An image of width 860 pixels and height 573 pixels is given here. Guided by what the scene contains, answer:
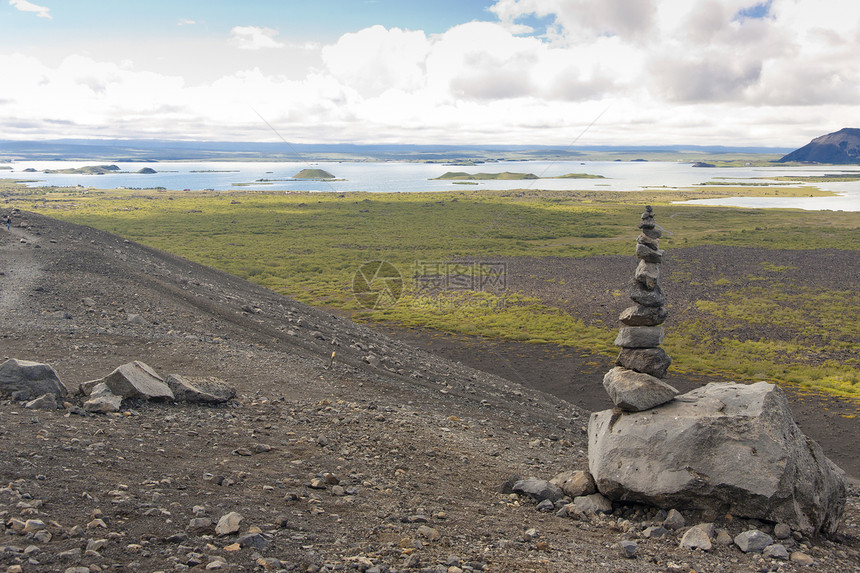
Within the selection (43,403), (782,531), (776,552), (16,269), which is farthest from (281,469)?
(16,269)

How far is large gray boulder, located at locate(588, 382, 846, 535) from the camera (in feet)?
37.6

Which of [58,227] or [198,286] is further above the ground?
[58,227]

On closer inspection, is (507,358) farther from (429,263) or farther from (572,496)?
(429,263)

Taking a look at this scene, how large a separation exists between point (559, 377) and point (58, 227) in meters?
32.4

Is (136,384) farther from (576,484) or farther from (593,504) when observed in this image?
(593,504)

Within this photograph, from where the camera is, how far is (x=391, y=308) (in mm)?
48656

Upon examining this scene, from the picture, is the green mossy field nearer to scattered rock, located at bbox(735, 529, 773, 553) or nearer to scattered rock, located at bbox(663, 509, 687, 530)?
scattered rock, located at bbox(735, 529, 773, 553)

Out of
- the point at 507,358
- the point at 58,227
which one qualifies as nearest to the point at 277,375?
the point at 507,358

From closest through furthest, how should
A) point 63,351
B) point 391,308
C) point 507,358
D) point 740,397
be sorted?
1. point 740,397
2. point 63,351
3. point 507,358
4. point 391,308

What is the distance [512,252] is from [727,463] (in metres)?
69.9

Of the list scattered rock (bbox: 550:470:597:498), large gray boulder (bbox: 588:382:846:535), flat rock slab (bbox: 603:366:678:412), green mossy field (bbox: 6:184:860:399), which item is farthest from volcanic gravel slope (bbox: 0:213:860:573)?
green mossy field (bbox: 6:184:860:399)

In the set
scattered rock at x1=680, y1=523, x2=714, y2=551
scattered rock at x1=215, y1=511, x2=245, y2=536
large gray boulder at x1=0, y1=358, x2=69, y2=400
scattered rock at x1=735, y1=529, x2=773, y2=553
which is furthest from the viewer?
large gray boulder at x1=0, y1=358, x2=69, y2=400

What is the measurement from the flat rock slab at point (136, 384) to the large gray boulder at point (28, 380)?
1027mm

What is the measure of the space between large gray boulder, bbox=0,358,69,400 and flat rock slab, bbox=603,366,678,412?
12397mm
